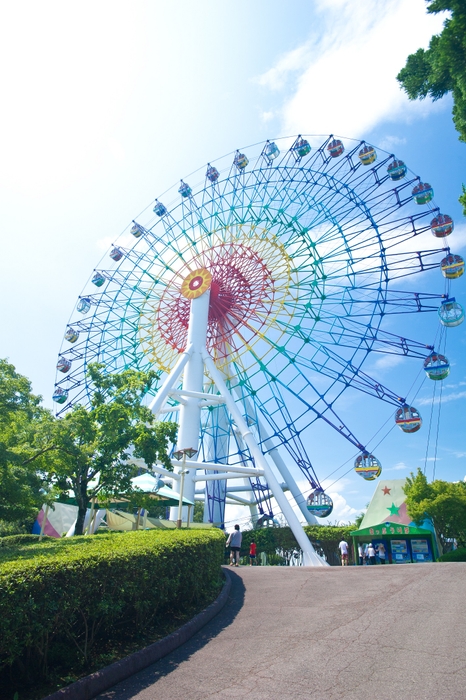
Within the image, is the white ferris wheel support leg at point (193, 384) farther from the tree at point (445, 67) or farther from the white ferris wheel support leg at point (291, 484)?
the tree at point (445, 67)

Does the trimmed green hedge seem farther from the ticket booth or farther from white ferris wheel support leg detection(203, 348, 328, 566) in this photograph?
the ticket booth

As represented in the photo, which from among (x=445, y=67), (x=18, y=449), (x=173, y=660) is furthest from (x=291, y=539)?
(x=445, y=67)

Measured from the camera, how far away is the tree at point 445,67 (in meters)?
5.35

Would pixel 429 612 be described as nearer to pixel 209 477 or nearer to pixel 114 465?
pixel 114 465

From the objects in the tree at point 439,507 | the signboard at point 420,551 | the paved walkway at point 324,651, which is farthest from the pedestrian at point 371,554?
the paved walkway at point 324,651

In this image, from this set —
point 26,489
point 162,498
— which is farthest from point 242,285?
point 26,489

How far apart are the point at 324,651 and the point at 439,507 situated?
20676 millimetres

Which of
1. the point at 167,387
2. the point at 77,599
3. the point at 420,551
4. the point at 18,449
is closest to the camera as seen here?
the point at 77,599

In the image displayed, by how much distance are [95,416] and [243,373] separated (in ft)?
37.0

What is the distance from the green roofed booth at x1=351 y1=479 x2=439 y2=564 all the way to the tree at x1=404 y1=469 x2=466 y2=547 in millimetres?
408

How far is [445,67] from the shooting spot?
18.3ft

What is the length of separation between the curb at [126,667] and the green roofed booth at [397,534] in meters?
18.1

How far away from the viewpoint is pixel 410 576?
9.60 m

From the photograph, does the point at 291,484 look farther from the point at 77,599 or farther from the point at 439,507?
the point at 77,599
